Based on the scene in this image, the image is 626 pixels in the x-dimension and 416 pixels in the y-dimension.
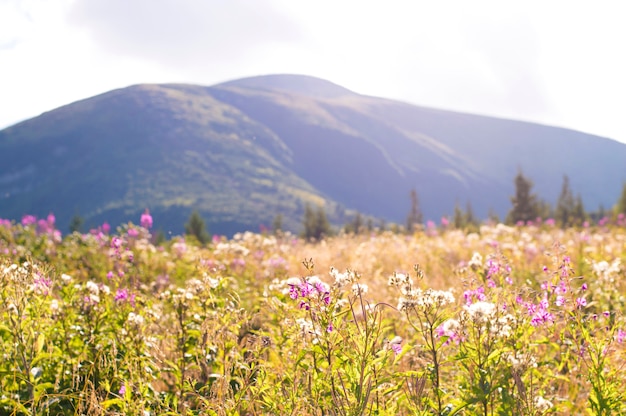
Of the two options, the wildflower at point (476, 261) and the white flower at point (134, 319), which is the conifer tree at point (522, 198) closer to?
the wildflower at point (476, 261)

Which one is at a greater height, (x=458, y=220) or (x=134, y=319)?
(x=134, y=319)

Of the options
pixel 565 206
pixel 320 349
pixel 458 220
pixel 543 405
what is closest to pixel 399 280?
pixel 320 349

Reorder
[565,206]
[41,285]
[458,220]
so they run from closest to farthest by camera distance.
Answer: [41,285] → [458,220] → [565,206]

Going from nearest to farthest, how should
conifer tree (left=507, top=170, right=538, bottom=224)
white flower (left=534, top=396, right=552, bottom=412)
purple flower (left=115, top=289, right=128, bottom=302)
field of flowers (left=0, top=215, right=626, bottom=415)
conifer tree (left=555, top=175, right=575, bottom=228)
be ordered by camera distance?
field of flowers (left=0, top=215, right=626, bottom=415)
white flower (left=534, top=396, right=552, bottom=412)
purple flower (left=115, top=289, right=128, bottom=302)
conifer tree (left=507, top=170, right=538, bottom=224)
conifer tree (left=555, top=175, right=575, bottom=228)

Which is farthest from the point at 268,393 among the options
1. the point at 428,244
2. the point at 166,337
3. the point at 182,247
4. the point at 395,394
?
the point at 428,244

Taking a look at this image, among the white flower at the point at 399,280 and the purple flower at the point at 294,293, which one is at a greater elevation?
the white flower at the point at 399,280

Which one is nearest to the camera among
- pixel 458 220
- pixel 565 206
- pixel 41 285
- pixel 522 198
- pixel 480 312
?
pixel 480 312

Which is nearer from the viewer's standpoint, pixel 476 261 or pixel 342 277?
pixel 342 277

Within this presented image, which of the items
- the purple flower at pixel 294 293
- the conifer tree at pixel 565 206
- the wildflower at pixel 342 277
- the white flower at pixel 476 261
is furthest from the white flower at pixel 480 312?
the conifer tree at pixel 565 206

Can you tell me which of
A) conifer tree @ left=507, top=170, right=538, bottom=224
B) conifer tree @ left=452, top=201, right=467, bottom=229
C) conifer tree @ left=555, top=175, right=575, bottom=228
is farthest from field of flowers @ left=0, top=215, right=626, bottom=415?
conifer tree @ left=555, top=175, right=575, bottom=228

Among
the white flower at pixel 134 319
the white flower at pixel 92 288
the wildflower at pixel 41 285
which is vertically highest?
the wildflower at pixel 41 285

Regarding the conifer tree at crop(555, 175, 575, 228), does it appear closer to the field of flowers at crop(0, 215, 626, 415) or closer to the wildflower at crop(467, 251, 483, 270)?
the wildflower at crop(467, 251, 483, 270)

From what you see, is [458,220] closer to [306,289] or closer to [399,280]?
[399,280]

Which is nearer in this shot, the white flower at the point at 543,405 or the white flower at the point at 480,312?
the white flower at the point at 480,312
